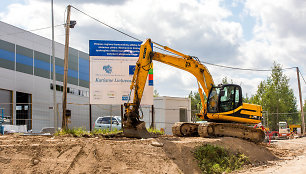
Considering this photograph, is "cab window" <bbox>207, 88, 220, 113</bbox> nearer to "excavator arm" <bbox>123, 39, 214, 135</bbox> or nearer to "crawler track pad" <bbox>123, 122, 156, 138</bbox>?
"excavator arm" <bbox>123, 39, 214, 135</bbox>

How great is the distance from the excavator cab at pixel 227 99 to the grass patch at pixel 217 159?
123 inches

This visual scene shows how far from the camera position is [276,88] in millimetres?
52438

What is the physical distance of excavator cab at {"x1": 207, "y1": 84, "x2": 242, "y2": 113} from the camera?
17.8 meters

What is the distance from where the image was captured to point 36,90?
1471 inches

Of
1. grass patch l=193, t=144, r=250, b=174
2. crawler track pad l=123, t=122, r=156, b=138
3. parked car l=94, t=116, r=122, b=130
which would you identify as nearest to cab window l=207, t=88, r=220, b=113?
grass patch l=193, t=144, r=250, b=174

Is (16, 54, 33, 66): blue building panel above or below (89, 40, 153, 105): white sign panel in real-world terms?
above

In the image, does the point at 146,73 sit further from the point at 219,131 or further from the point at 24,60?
the point at 24,60

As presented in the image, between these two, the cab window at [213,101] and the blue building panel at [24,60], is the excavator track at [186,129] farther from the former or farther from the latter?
the blue building panel at [24,60]

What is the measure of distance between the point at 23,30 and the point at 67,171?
91.6ft

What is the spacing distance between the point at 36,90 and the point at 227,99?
82.0ft

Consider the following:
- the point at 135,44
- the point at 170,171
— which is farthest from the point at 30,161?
the point at 135,44

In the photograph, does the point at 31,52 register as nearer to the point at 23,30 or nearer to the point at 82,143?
the point at 23,30

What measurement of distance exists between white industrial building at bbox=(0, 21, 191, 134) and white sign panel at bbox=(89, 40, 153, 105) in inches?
219

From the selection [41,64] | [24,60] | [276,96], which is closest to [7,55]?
[24,60]
